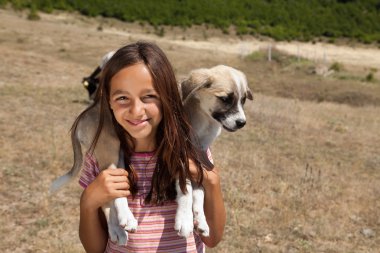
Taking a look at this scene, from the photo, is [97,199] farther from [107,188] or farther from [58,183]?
[58,183]

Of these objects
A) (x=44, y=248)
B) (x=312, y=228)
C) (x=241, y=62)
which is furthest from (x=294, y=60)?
(x=44, y=248)

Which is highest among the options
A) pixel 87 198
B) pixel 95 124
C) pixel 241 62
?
pixel 95 124

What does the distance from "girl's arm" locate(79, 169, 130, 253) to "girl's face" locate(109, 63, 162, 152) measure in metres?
0.19

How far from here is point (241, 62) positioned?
22.8 metres

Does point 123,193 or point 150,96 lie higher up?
point 150,96

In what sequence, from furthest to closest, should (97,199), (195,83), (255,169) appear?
1. (255,169)
2. (195,83)
3. (97,199)

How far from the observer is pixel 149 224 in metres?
2.01

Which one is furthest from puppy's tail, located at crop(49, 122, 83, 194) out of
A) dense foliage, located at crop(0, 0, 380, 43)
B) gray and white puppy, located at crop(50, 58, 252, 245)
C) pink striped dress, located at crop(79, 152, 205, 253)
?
dense foliage, located at crop(0, 0, 380, 43)

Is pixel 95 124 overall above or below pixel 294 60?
above

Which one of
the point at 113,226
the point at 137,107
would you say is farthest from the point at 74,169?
the point at 137,107

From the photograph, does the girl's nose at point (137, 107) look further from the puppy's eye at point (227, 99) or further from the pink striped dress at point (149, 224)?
the puppy's eye at point (227, 99)

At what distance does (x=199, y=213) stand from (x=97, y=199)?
0.53 meters

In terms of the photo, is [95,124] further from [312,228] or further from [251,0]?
[251,0]

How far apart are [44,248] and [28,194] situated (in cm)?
114
